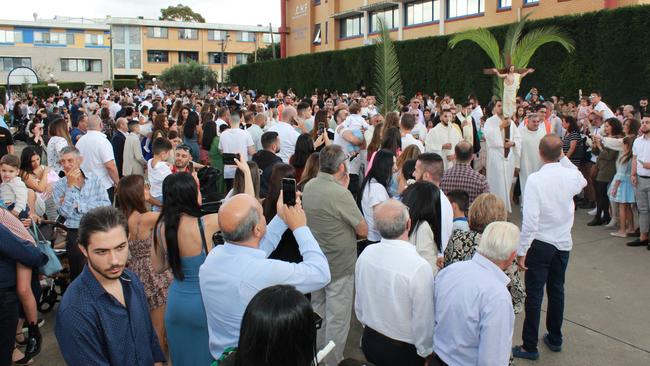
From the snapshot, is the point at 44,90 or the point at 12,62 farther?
the point at 12,62

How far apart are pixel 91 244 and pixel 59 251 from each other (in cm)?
386

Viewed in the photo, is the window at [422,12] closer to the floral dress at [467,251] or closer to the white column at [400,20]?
the white column at [400,20]

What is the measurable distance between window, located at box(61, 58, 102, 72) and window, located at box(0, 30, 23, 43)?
5364 mm

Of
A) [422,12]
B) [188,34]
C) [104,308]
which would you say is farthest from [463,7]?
[188,34]

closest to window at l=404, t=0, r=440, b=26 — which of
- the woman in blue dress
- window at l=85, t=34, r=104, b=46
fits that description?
the woman in blue dress

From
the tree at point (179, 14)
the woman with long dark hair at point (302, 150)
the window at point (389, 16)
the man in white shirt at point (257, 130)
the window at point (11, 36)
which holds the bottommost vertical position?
the woman with long dark hair at point (302, 150)

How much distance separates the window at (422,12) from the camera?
28781mm

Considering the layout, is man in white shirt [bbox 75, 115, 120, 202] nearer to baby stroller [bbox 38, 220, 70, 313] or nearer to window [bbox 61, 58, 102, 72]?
baby stroller [bbox 38, 220, 70, 313]

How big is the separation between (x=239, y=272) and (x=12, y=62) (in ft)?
241

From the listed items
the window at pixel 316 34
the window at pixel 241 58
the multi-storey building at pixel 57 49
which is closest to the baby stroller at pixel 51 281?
the window at pixel 316 34

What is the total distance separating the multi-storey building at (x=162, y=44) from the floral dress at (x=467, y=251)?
214 ft

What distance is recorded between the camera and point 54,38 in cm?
6675

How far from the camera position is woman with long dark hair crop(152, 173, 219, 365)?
336 cm

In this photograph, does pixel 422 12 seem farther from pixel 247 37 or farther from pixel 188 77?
pixel 247 37
